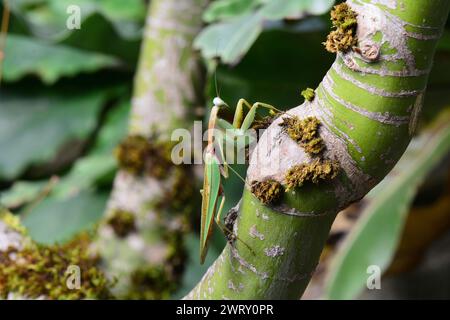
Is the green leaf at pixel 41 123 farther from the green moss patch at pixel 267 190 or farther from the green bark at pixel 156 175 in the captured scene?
the green moss patch at pixel 267 190

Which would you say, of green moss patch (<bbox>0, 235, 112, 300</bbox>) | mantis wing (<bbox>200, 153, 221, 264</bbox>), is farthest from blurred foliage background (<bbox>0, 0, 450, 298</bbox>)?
mantis wing (<bbox>200, 153, 221, 264</bbox>)

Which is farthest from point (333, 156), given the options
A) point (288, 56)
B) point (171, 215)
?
point (288, 56)

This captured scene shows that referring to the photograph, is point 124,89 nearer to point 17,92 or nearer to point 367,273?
point 17,92

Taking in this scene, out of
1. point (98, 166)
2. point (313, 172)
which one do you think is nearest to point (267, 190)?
point (313, 172)

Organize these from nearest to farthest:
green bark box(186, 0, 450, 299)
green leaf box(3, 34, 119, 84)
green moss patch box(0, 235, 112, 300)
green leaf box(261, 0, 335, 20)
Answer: green bark box(186, 0, 450, 299) → green moss patch box(0, 235, 112, 300) → green leaf box(261, 0, 335, 20) → green leaf box(3, 34, 119, 84)

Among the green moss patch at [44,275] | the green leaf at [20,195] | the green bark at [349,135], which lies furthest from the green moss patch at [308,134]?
the green leaf at [20,195]

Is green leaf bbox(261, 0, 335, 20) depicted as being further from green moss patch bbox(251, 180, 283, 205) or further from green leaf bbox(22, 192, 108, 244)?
green leaf bbox(22, 192, 108, 244)

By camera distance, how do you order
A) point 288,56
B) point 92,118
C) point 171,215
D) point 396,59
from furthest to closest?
point 92,118
point 288,56
point 171,215
point 396,59

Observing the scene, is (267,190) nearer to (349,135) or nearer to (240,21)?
(349,135)
